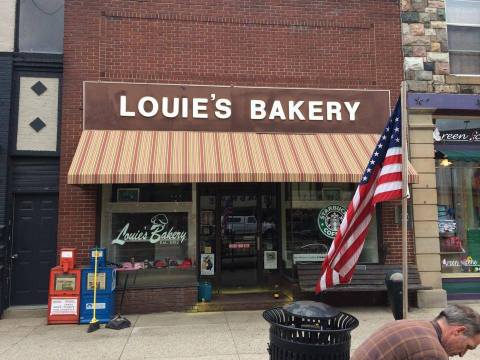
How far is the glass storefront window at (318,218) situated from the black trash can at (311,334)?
5348 millimetres

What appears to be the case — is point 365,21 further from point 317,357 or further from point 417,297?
point 317,357

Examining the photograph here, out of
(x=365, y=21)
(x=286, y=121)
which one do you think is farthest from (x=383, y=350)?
(x=365, y=21)

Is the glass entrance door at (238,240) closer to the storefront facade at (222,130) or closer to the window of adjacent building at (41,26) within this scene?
the storefront facade at (222,130)

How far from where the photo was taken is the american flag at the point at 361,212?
14.9 feet

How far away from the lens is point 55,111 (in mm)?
8320

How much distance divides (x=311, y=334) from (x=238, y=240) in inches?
243

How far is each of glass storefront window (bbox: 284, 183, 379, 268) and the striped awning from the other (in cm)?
100

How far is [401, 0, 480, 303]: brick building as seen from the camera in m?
8.74

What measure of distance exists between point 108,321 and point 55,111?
4151 millimetres

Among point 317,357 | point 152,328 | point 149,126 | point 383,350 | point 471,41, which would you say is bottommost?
point 152,328

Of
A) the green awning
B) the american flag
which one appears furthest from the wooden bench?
the american flag

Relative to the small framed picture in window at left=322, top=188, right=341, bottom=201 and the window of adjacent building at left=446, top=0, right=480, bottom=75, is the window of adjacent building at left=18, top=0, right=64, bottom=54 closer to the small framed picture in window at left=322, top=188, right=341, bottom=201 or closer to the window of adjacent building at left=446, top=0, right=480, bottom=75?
the small framed picture in window at left=322, top=188, right=341, bottom=201

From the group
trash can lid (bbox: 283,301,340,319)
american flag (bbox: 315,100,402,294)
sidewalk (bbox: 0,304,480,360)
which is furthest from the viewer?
sidewalk (bbox: 0,304,480,360)

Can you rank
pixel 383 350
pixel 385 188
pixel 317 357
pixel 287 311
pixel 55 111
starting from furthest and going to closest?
pixel 55 111
pixel 385 188
pixel 287 311
pixel 317 357
pixel 383 350
